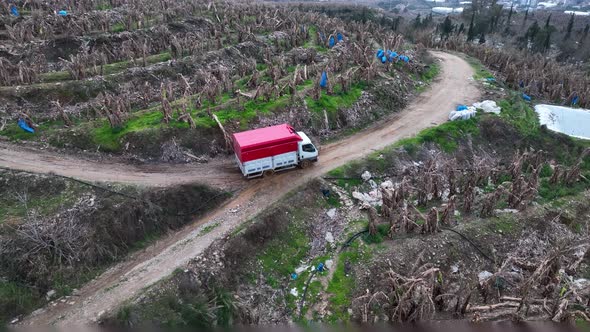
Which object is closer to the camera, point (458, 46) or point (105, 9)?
point (105, 9)

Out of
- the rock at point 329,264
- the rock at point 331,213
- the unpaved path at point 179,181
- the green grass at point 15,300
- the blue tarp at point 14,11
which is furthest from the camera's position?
the blue tarp at point 14,11

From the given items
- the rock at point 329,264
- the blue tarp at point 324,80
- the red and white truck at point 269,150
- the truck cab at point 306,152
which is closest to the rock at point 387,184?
the truck cab at point 306,152

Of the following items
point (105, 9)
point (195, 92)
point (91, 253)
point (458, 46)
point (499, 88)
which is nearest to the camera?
point (91, 253)

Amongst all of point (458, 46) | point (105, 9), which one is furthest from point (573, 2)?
point (105, 9)

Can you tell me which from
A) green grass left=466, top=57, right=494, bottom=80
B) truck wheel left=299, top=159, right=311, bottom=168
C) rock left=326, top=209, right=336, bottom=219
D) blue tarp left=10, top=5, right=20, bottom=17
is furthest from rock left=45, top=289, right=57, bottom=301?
green grass left=466, top=57, right=494, bottom=80

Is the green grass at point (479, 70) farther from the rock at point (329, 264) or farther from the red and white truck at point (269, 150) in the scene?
the rock at point (329, 264)

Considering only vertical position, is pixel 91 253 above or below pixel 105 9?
below

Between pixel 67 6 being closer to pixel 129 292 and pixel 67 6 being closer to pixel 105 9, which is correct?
pixel 105 9
